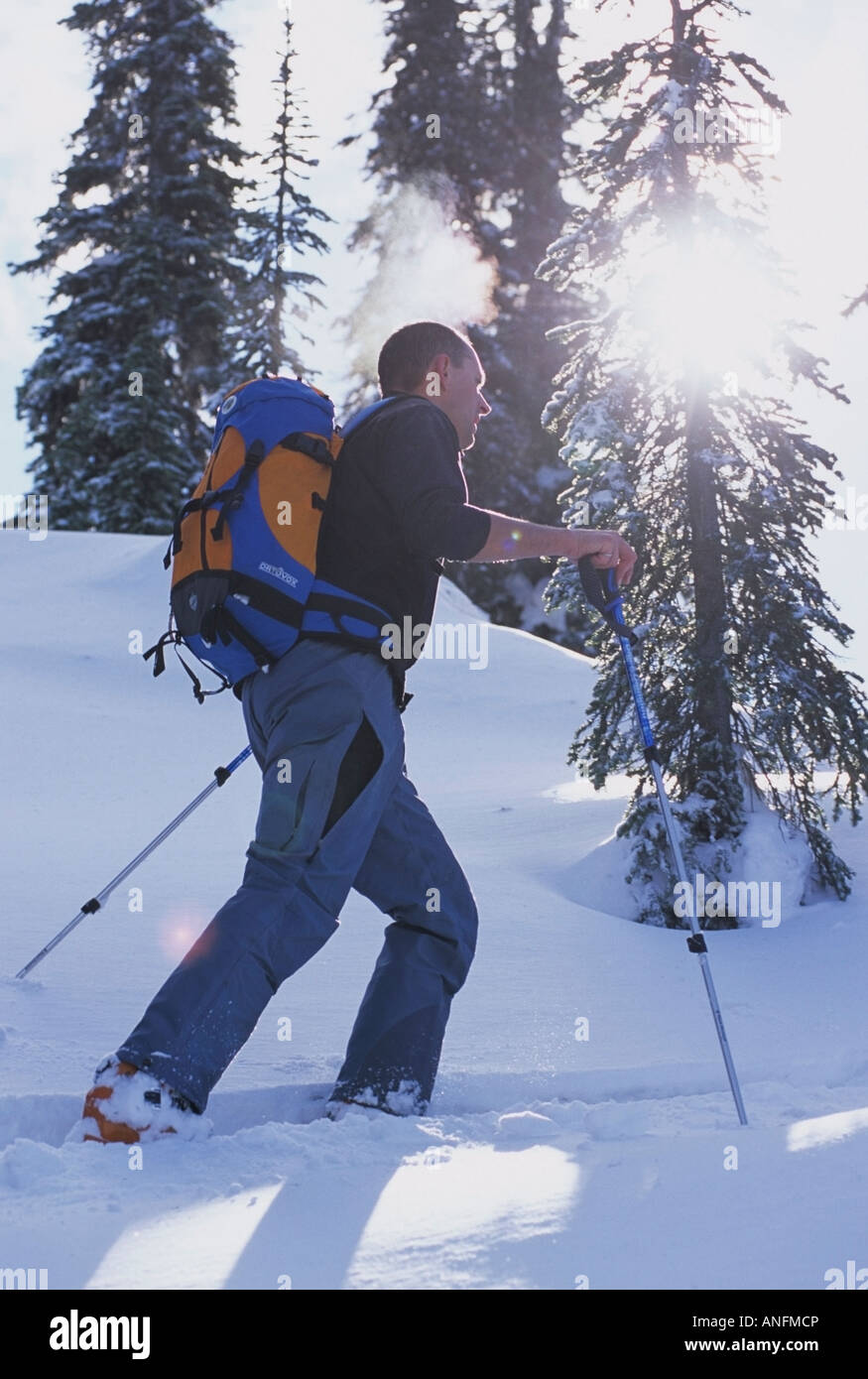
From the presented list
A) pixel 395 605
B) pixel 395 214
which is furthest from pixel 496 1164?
pixel 395 214

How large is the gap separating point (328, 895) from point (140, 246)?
29.5m

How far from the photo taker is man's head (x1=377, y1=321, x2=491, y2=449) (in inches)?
148

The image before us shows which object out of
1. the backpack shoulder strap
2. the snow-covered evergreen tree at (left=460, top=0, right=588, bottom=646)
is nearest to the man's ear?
the backpack shoulder strap

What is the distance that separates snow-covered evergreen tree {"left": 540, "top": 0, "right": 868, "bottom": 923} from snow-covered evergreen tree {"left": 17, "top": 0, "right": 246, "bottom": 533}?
22152mm

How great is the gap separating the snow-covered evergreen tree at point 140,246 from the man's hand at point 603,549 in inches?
1026

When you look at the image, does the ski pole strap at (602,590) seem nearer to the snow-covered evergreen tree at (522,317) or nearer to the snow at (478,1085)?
the snow at (478,1085)

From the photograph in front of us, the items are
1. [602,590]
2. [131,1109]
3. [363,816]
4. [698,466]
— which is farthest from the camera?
[698,466]

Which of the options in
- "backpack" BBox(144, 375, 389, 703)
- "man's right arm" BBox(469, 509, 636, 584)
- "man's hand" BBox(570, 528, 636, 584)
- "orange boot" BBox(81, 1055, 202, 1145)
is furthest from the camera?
"man's hand" BBox(570, 528, 636, 584)

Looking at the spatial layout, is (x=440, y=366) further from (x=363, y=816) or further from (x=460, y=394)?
(x=363, y=816)

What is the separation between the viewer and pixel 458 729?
13383 mm

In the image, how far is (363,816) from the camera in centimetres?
340

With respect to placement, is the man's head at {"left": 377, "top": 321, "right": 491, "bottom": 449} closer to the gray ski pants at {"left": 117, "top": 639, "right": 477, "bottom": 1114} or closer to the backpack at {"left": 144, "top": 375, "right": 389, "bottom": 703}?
the backpack at {"left": 144, "top": 375, "right": 389, "bottom": 703}

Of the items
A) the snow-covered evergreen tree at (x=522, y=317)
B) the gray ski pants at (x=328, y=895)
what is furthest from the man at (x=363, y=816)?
the snow-covered evergreen tree at (x=522, y=317)

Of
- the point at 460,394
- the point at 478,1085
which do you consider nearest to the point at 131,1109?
the point at 478,1085
